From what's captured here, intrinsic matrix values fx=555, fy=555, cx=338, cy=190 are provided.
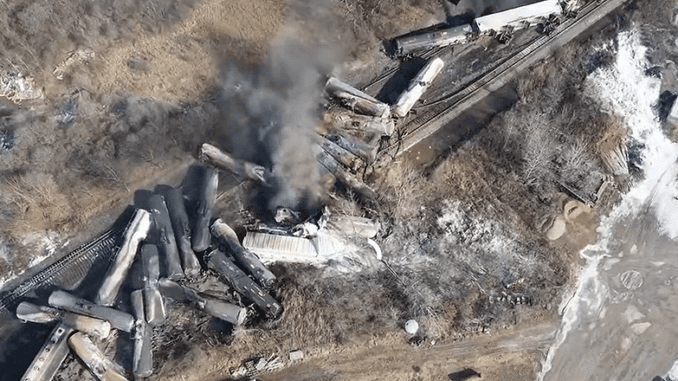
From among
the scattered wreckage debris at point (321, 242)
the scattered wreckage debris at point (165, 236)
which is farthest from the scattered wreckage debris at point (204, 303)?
the scattered wreckage debris at point (321, 242)

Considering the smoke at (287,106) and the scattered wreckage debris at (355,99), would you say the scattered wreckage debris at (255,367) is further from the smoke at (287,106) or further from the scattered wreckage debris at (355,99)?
the scattered wreckage debris at (355,99)

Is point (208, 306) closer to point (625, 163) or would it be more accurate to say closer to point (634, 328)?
point (634, 328)

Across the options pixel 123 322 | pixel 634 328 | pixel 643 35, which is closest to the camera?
pixel 123 322

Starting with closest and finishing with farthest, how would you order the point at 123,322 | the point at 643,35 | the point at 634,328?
1. the point at 123,322
2. the point at 634,328
3. the point at 643,35

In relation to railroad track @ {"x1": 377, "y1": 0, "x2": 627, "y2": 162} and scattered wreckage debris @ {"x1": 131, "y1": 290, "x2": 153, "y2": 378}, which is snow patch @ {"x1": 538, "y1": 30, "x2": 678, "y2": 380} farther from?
scattered wreckage debris @ {"x1": 131, "y1": 290, "x2": 153, "y2": 378}

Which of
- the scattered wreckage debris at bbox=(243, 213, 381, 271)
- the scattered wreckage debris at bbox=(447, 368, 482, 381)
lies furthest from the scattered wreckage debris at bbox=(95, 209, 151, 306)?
the scattered wreckage debris at bbox=(447, 368, 482, 381)

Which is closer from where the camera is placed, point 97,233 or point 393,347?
point 393,347

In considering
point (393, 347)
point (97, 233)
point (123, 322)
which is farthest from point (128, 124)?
point (393, 347)
